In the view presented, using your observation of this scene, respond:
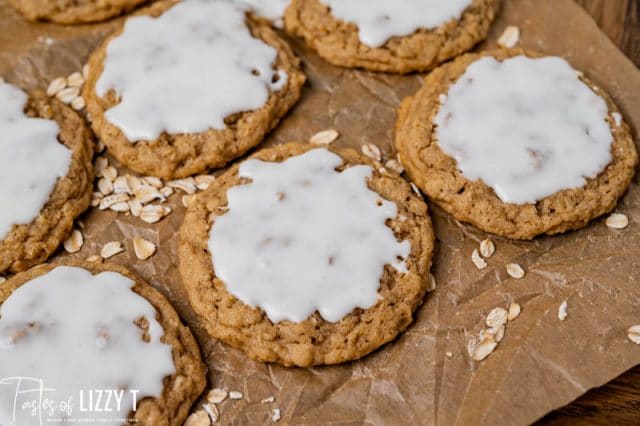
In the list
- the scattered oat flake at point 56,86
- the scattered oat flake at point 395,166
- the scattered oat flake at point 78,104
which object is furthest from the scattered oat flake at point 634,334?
the scattered oat flake at point 56,86

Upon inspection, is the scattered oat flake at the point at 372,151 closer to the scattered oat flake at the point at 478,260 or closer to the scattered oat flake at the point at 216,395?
the scattered oat flake at the point at 478,260

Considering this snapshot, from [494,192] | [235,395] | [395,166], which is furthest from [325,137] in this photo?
[235,395]

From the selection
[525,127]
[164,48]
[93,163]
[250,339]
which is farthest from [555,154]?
[93,163]

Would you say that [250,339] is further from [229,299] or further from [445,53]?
[445,53]

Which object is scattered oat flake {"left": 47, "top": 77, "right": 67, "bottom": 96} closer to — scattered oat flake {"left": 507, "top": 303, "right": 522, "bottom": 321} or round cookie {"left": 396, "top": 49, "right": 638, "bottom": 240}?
round cookie {"left": 396, "top": 49, "right": 638, "bottom": 240}

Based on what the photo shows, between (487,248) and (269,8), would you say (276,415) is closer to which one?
(487,248)
